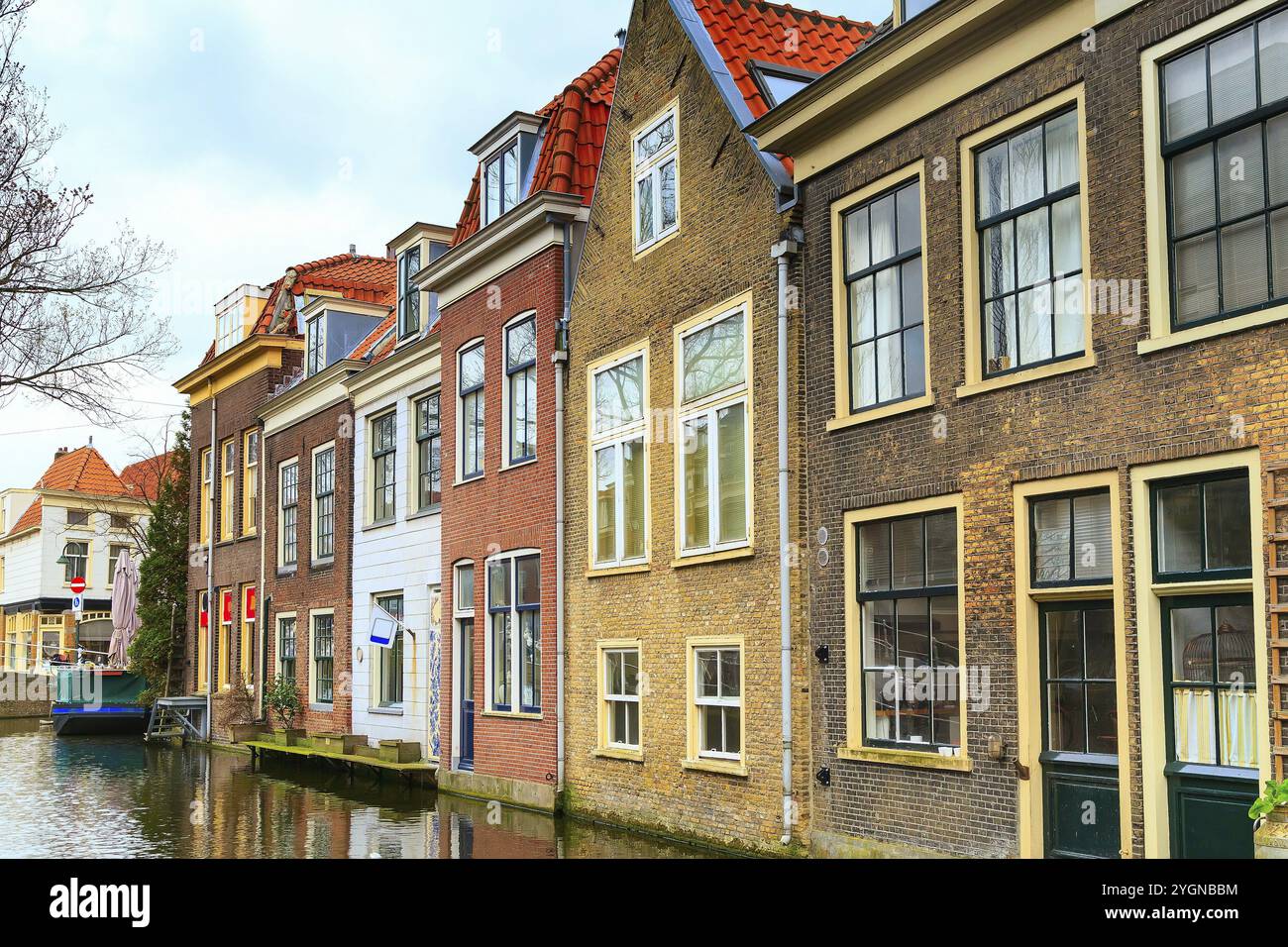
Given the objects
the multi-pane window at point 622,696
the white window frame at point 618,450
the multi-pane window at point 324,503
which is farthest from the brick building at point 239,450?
the multi-pane window at point 622,696

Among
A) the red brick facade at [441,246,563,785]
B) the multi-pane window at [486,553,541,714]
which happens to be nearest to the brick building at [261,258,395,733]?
the red brick facade at [441,246,563,785]

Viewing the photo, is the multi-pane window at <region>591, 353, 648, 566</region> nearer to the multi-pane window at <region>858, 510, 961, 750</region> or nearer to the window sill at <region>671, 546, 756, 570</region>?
the window sill at <region>671, 546, 756, 570</region>

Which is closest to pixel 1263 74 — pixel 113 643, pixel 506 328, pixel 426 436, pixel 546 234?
pixel 546 234

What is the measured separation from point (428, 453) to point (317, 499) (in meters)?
6.19

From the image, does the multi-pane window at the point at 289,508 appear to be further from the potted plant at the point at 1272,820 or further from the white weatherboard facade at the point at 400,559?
the potted plant at the point at 1272,820

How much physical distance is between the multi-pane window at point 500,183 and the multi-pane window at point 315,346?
10.4 meters

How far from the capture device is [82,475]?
63469 mm

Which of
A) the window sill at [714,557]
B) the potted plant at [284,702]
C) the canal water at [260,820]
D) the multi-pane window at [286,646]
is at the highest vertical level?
the window sill at [714,557]

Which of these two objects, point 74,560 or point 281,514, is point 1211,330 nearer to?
point 281,514

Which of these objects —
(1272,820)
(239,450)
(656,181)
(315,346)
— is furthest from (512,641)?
(239,450)

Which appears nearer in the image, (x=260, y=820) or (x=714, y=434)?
(x=714, y=434)

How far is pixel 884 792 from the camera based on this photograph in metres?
12.8

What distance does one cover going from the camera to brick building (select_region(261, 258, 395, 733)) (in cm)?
2867

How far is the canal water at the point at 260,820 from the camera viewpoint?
15586mm
